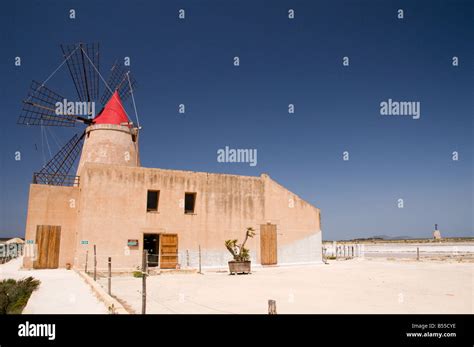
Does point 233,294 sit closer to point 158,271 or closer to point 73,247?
point 158,271

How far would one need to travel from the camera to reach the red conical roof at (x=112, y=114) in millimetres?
22797

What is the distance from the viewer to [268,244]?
21.9 metres

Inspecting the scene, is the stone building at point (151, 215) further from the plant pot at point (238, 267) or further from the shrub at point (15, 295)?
the shrub at point (15, 295)

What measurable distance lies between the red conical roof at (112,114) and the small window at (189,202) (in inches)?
240

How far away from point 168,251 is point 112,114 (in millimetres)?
9309

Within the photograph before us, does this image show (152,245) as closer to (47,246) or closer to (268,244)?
(47,246)

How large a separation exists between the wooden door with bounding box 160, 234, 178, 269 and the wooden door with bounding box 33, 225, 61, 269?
4.66 meters

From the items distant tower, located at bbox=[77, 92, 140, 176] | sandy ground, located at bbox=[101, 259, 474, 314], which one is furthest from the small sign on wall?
sandy ground, located at bbox=[101, 259, 474, 314]

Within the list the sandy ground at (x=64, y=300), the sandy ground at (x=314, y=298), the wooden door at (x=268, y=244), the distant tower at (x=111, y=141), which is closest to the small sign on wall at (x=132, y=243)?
the distant tower at (x=111, y=141)

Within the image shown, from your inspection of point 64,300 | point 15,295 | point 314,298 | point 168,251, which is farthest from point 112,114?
point 314,298

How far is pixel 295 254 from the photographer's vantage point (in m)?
23.1
